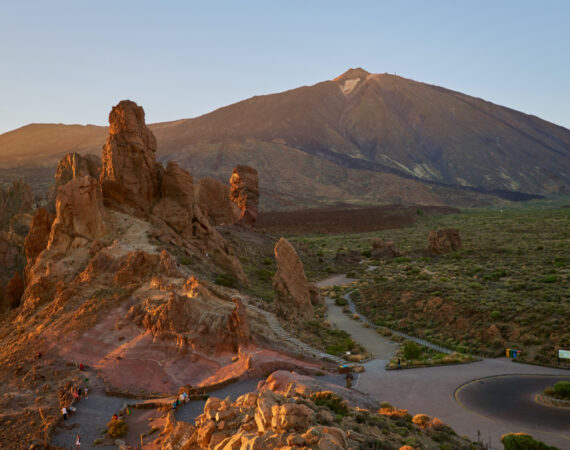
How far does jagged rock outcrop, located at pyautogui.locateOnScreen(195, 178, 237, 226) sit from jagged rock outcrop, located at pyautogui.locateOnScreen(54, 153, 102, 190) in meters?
23.4

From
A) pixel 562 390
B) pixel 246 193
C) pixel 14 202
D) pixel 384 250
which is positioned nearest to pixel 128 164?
pixel 14 202

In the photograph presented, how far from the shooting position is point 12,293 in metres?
36.9

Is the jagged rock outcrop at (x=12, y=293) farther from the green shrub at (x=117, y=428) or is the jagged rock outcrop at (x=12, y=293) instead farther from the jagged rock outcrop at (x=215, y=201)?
the jagged rock outcrop at (x=215, y=201)

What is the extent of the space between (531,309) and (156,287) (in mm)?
28171

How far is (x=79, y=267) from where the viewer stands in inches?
1357

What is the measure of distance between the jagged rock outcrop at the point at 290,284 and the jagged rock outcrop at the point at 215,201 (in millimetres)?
32970

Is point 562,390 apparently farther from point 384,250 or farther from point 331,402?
point 384,250

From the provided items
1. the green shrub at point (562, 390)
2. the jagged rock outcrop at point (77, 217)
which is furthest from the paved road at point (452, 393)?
the jagged rock outcrop at point (77, 217)

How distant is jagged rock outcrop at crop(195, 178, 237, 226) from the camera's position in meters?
72.8

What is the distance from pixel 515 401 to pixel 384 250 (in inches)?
2272

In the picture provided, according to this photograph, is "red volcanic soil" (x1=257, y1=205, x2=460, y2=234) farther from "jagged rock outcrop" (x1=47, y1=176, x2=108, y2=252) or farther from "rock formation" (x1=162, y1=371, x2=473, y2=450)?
"rock formation" (x1=162, y1=371, x2=473, y2=450)

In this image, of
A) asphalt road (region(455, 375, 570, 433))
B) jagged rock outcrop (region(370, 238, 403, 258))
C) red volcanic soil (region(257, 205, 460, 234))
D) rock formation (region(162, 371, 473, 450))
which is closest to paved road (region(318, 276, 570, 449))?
asphalt road (region(455, 375, 570, 433))

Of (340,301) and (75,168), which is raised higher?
(75,168)

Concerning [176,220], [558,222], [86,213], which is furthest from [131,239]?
[558,222]
